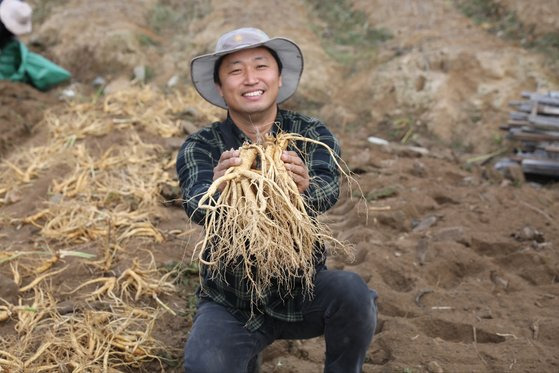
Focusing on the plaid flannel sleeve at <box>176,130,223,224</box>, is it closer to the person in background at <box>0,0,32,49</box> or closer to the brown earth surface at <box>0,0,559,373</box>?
the brown earth surface at <box>0,0,559,373</box>

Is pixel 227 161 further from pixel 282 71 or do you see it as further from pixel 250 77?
pixel 282 71

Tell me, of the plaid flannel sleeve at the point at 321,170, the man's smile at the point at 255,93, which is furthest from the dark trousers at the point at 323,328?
the man's smile at the point at 255,93

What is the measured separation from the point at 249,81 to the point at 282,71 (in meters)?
0.34

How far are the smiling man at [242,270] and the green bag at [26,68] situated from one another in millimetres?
4654

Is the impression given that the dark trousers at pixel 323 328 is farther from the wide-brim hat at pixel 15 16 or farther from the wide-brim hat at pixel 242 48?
the wide-brim hat at pixel 15 16

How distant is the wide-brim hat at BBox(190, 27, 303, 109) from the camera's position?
217cm

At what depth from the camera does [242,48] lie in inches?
84.4

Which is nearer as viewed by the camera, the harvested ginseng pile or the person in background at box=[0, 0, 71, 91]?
the harvested ginseng pile

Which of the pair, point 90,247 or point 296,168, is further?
point 90,247

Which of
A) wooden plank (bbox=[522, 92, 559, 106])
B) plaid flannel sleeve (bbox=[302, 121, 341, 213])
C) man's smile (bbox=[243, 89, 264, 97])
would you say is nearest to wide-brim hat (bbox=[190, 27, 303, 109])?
man's smile (bbox=[243, 89, 264, 97])

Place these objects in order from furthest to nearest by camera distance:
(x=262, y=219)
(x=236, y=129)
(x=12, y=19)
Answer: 1. (x=12, y=19)
2. (x=236, y=129)
3. (x=262, y=219)

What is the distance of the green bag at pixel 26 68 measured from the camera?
6230mm

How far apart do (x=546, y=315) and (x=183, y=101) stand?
4.17 m

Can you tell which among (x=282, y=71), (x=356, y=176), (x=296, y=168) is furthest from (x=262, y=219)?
(x=356, y=176)
